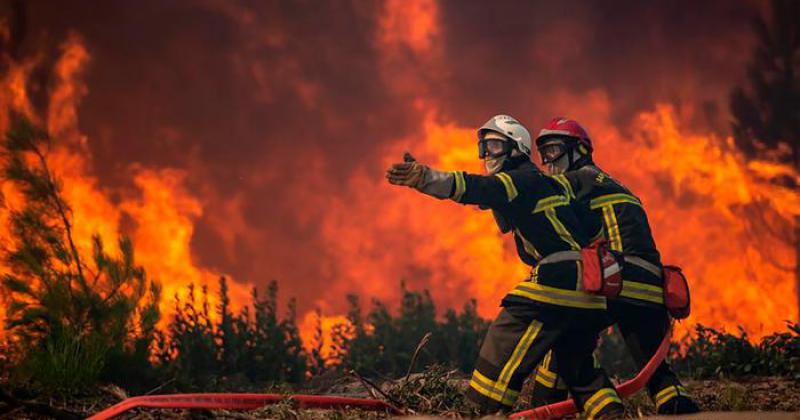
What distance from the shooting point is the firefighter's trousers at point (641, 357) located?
6625 millimetres

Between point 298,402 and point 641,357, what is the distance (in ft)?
8.59

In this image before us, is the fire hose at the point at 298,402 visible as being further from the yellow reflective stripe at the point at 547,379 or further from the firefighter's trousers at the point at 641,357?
the yellow reflective stripe at the point at 547,379

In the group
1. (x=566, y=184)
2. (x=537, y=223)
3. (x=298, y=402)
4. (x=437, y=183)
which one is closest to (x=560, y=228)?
(x=537, y=223)

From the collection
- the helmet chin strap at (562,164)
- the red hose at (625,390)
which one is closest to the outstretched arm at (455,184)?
the helmet chin strap at (562,164)

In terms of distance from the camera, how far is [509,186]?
233 inches

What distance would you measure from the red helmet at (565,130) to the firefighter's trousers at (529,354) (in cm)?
167

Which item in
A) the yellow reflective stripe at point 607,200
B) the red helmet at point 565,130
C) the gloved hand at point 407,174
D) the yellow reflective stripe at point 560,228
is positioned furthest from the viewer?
the red helmet at point 565,130

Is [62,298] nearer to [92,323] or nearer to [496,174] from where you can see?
[92,323]

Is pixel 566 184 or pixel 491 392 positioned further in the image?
pixel 566 184

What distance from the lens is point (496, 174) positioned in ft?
19.6

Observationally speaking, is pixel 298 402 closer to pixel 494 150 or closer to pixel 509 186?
pixel 509 186

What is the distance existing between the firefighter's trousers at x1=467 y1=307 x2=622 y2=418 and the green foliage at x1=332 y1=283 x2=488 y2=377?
579 centimetres

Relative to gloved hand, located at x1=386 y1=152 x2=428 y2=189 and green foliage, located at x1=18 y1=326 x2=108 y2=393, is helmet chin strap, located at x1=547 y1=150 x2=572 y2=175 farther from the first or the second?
green foliage, located at x1=18 y1=326 x2=108 y2=393

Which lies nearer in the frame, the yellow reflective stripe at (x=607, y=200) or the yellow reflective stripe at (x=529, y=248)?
the yellow reflective stripe at (x=529, y=248)
